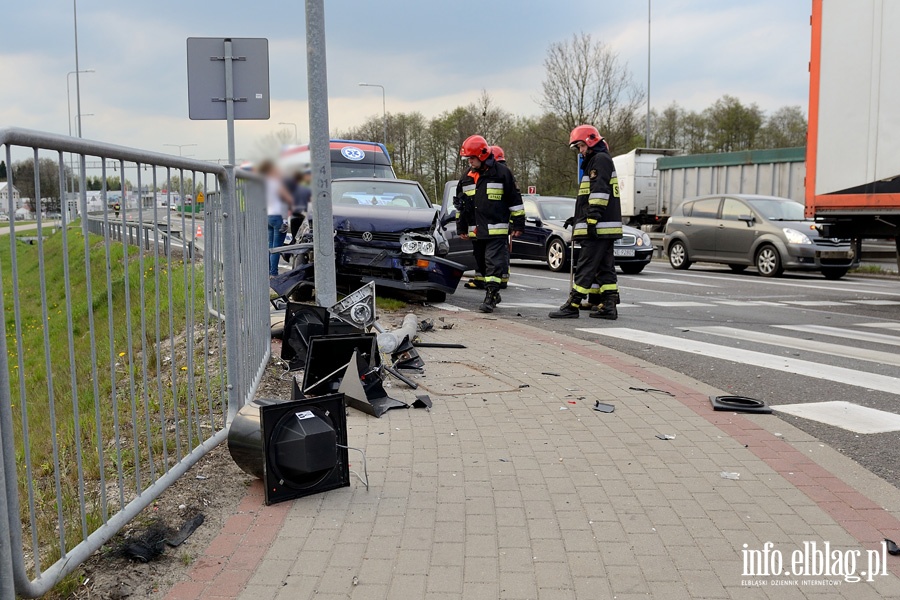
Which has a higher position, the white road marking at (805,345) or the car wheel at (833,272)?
the car wheel at (833,272)

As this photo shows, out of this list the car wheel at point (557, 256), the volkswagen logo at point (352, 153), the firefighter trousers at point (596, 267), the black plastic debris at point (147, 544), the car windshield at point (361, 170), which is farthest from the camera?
the car wheel at point (557, 256)

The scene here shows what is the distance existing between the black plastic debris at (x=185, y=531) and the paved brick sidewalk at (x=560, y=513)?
143 mm

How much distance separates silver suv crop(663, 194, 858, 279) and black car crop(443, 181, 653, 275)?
1.58 meters

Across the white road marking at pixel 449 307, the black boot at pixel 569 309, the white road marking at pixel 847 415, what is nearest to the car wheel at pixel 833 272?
the black boot at pixel 569 309

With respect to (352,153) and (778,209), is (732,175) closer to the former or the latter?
(778,209)

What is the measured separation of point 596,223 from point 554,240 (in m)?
8.20

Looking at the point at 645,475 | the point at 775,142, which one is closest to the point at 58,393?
the point at 645,475

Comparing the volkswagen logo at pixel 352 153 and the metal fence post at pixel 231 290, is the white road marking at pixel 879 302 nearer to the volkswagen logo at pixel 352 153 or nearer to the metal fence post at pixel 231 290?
the volkswagen logo at pixel 352 153

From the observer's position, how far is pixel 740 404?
18.5ft

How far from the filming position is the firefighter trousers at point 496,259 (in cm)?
1080

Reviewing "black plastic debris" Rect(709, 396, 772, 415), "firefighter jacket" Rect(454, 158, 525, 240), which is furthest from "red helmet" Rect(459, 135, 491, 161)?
"black plastic debris" Rect(709, 396, 772, 415)

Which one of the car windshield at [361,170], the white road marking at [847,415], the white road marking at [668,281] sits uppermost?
the car windshield at [361,170]

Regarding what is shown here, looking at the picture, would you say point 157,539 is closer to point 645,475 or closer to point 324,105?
point 645,475

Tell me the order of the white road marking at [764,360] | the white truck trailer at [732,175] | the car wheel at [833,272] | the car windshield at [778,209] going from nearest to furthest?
the white road marking at [764,360]
the car wheel at [833,272]
the car windshield at [778,209]
the white truck trailer at [732,175]
